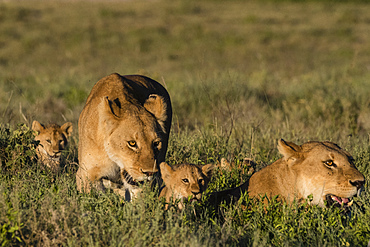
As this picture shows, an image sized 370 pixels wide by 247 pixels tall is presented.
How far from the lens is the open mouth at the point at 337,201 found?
15.2 ft

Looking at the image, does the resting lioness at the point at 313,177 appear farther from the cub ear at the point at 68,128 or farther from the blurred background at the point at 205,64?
the cub ear at the point at 68,128

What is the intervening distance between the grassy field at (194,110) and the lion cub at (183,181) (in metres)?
0.17

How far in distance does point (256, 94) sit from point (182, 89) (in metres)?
1.81

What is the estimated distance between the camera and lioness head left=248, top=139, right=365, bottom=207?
455cm

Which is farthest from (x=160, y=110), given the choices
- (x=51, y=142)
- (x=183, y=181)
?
(x=51, y=142)

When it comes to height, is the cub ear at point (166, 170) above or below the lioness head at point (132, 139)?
below

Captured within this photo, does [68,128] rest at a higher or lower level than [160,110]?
lower

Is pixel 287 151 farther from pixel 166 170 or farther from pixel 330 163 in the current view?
pixel 166 170

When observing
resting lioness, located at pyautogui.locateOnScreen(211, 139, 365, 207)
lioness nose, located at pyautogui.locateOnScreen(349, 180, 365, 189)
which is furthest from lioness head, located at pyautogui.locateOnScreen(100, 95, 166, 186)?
lioness nose, located at pyautogui.locateOnScreen(349, 180, 365, 189)

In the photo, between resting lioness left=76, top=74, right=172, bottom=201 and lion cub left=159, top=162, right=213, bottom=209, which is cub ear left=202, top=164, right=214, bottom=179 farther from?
resting lioness left=76, top=74, right=172, bottom=201

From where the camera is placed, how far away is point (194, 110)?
36.1 ft

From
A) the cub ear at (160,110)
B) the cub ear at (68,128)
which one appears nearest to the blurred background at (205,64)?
the cub ear at (68,128)

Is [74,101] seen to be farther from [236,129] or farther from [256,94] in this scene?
[236,129]

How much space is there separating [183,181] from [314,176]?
3.88 feet
